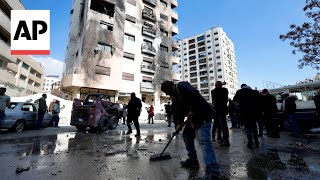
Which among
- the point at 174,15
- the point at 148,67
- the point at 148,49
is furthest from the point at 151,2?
the point at 148,67

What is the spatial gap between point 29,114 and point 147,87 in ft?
81.0

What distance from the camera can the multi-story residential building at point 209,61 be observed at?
7425cm

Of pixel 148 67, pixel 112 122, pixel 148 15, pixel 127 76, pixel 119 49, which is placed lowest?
pixel 112 122

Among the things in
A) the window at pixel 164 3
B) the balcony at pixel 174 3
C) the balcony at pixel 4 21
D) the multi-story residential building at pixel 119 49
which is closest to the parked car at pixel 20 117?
the multi-story residential building at pixel 119 49

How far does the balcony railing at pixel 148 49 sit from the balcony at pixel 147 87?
5.73 m

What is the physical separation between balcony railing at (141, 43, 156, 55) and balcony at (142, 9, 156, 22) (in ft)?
17.0

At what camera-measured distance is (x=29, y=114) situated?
10.2 m

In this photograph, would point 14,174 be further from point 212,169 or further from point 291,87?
point 291,87

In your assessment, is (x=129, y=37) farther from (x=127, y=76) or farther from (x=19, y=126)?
(x=19, y=126)

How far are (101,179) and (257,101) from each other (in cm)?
485

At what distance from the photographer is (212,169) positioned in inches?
113

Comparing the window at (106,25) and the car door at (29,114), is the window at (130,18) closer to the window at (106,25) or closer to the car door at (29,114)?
the window at (106,25)

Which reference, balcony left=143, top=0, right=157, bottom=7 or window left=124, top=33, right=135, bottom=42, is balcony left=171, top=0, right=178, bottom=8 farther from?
window left=124, top=33, right=135, bottom=42

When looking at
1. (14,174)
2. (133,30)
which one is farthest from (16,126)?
(133,30)
